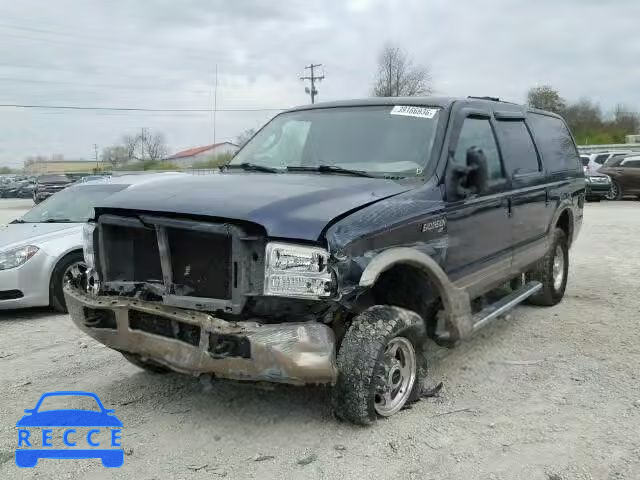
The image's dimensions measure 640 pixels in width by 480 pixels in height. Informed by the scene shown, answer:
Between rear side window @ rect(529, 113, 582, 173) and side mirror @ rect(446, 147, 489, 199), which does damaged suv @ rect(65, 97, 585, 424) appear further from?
rear side window @ rect(529, 113, 582, 173)

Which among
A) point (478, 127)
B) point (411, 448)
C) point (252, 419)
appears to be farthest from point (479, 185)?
point (252, 419)

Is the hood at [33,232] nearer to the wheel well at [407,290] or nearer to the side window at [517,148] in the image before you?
the wheel well at [407,290]

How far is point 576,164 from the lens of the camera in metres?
7.44

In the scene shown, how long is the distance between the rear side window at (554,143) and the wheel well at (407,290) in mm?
2740

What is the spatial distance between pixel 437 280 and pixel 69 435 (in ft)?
8.04

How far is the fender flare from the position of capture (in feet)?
11.7

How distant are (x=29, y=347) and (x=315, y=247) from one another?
3719 mm

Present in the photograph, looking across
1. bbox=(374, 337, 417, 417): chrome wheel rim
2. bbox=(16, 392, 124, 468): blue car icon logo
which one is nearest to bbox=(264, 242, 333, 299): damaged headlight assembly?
bbox=(374, 337, 417, 417): chrome wheel rim

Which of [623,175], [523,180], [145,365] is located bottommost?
[145,365]

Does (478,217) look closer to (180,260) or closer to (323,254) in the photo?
(323,254)

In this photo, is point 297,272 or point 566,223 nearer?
point 297,272

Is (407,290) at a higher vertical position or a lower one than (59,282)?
higher

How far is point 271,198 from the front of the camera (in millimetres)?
3660

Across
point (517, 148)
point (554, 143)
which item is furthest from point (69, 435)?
point (554, 143)
